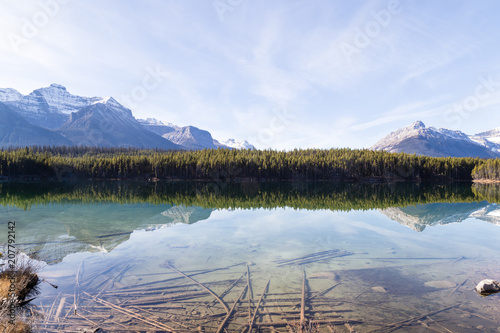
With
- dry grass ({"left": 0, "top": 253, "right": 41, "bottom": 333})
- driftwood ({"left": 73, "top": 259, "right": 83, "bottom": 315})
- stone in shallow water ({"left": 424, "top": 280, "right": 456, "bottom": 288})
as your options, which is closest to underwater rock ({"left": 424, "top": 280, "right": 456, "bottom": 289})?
stone in shallow water ({"left": 424, "top": 280, "right": 456, "bottom": 288})

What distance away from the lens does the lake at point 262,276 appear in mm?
10719

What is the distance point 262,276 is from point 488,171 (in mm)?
174638

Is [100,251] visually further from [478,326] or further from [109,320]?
[478,326]

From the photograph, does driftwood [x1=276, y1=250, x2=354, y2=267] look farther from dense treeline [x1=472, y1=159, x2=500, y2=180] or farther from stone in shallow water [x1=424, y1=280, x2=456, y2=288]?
dense treeline [x1=472, y1=159, x2=500, y2=180]

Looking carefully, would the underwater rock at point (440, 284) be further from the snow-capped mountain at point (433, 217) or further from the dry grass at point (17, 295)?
the dry grass at point (17, 295)

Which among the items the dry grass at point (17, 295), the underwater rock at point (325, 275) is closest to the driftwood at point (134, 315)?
the dry grass at point (17, 295)

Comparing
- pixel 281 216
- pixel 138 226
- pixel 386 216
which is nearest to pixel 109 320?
pixel 138 226

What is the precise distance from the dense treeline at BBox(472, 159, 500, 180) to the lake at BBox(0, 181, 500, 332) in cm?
14295

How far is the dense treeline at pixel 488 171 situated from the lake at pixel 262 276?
143m

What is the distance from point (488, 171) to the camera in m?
140

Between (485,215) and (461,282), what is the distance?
3276 cm

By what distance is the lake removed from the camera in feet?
35.2

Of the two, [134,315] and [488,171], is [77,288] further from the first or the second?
[488,171]

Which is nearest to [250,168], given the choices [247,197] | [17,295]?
[247,197]
